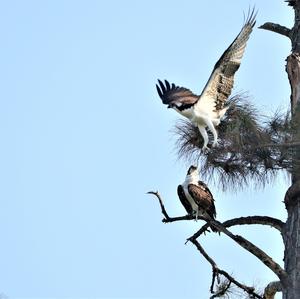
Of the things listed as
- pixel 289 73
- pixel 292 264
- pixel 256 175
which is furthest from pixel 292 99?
pixel 292 264

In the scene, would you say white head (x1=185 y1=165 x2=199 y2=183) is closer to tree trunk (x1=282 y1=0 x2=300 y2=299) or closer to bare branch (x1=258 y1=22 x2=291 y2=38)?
tree trunk (x1=282 y1=0 x2=300 y2=299)

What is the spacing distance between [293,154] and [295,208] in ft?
2.16

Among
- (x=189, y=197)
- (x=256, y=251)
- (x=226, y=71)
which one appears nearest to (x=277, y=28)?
(x=226, y=71)

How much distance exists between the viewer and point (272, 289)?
711 centimetres

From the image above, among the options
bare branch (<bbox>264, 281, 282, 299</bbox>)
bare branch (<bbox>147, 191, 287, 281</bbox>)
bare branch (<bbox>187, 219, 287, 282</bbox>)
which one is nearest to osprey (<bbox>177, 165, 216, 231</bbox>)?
bare branch (<bbox>147, 191, 287, 281</bbox>)

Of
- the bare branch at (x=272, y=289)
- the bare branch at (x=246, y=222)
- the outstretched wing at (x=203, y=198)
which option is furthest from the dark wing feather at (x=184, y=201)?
the bare branch at (x=272, y=289)

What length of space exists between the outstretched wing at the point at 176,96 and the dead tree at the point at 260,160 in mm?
374

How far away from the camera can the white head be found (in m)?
7.10

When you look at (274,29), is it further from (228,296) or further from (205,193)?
(228,296)

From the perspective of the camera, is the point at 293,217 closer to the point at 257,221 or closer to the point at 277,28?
the point at 257,221

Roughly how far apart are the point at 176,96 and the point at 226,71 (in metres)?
0.54

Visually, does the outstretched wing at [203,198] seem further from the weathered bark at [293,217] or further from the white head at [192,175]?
the weathered bark at [293,217]

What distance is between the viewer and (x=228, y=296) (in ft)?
23.7

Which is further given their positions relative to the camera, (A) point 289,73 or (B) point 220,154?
(A) point 289,73
